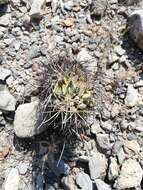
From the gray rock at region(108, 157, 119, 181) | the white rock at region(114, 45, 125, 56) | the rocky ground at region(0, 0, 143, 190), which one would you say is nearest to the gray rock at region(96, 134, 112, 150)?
the rocky ground at region(0, 0, 143, 190)

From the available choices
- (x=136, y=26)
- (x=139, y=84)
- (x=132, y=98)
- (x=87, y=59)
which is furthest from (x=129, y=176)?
(x=136, y=26)

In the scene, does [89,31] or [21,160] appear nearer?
[21,160]

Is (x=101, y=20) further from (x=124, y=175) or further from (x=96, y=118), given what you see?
(x=124, y=175)

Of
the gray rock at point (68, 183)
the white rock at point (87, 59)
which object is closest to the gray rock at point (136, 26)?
the white rock at point (87, 59)

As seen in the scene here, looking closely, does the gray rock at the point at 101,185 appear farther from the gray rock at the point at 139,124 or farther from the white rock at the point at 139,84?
the white rock at the point at 139,84

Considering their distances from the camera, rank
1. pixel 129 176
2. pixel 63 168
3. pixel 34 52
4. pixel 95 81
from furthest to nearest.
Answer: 1. pixel 34 52
2. pixel 95 81
3. pixel 63 168
4. pixel 129 176

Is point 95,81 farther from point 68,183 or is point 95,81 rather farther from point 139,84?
point 68,183

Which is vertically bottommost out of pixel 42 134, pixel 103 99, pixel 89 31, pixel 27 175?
pixel 27 175

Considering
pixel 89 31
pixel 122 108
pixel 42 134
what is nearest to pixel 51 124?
pixel 42 134
